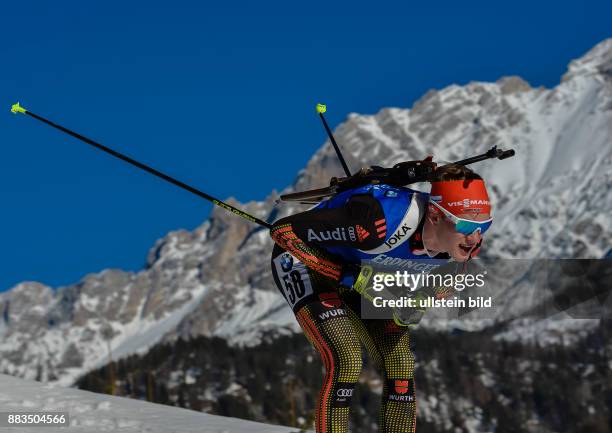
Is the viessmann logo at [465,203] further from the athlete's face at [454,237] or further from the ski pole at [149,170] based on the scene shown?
A: the ski pole at [149,170]

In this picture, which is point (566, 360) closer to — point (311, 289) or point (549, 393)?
point (549, 393)

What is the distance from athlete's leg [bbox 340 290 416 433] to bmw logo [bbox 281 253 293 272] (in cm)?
53

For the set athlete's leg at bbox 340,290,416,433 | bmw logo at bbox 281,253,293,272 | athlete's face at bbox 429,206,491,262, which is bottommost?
→ athlete's leg at bbox 340,290,416,433

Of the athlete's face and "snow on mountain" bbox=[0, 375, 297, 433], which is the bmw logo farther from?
"snow on mountain" bbox=[0, 375, 297, 433]

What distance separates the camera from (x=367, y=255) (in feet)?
26.0

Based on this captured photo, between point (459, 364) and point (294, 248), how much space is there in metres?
176

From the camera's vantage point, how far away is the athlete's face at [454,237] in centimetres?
755

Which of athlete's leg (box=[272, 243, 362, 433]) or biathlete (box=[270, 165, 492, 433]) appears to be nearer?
biathlete (box=[270, 165, 492, 433])

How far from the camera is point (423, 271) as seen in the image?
26.8 feet

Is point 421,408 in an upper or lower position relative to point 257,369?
lower

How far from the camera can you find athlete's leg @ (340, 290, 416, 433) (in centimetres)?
823

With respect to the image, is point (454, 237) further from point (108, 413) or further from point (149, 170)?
point (108, 413)

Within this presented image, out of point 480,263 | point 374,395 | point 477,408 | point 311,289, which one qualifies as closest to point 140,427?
point 311,289

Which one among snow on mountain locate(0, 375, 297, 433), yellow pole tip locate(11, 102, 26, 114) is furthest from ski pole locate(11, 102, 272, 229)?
snow on mountain locate(0, 375, 297, 433)
